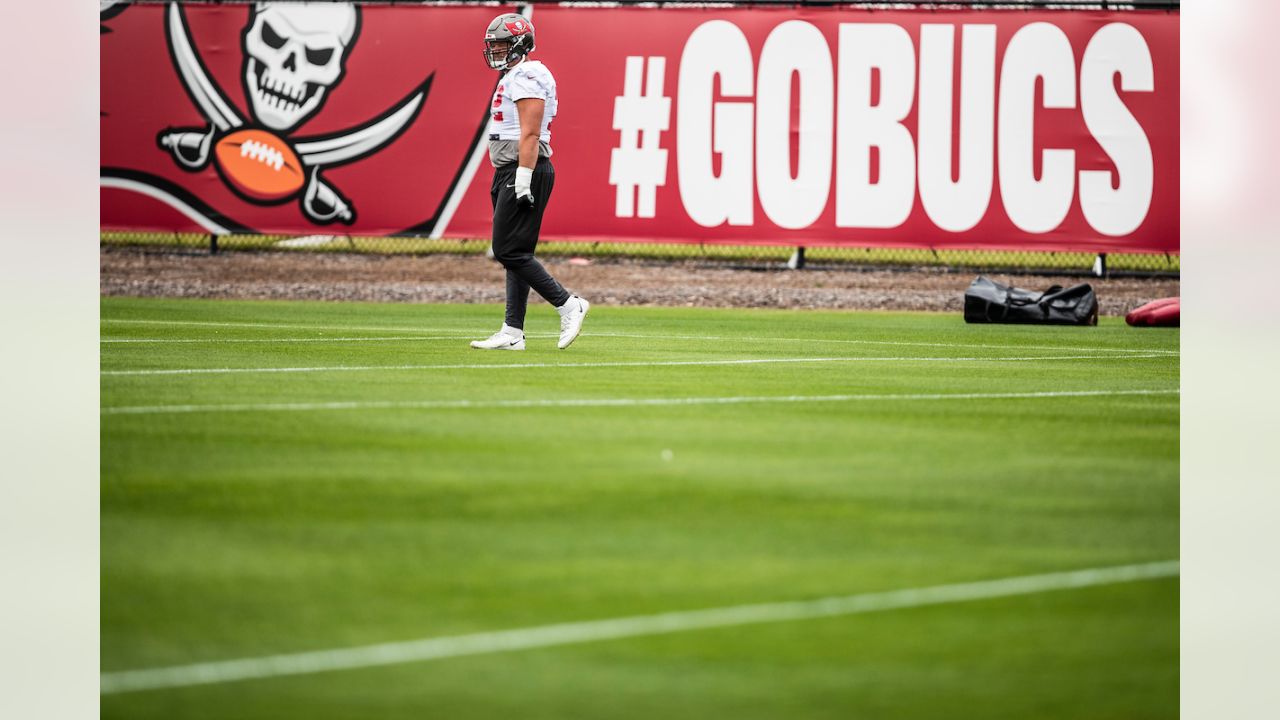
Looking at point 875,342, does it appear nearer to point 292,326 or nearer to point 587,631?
point 292,326

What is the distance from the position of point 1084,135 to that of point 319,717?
46.4 ft

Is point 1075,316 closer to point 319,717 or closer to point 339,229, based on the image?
point 339,229

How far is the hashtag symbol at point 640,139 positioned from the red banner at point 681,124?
24 mm

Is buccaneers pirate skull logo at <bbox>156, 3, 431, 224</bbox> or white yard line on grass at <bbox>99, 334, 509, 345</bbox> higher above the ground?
buccaneers pirate skull logo at <bbox>156, 3, 431, 224</bbox>

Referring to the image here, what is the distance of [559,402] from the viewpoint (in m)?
6.45

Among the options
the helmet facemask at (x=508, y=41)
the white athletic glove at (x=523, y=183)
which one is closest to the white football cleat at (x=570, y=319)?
the white athletic glove at (x=523, y=183)

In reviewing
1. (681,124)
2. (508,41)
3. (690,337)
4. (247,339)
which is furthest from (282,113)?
(508,41)

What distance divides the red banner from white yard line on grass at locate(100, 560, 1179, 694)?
40.7 feet

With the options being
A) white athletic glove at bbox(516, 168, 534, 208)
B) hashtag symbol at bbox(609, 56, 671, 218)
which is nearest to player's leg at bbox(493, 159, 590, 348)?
white athletic glove at bbox(516, 168, 534, 208)

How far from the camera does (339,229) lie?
1652 centimetres

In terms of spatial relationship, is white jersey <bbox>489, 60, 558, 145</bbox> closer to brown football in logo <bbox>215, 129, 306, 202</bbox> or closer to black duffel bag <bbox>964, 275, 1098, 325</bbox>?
black duffel bag <bbox>964, 275, 1098, 325</bbox>

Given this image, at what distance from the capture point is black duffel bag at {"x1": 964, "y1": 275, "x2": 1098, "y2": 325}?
13.0 m

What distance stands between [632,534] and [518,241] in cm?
552
